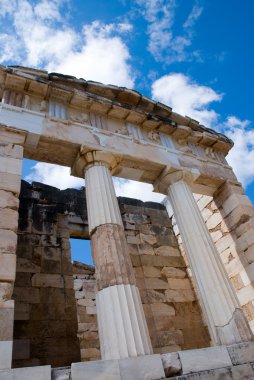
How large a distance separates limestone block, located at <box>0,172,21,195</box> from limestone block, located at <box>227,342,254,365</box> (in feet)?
13.8

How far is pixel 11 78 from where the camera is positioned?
647 centimetres

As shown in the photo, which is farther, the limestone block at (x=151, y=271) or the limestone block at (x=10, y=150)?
the limestone block at (x=151, y=271)

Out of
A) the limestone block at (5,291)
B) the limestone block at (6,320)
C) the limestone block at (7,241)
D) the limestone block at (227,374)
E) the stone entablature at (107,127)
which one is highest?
the stone entablature at (107,127)

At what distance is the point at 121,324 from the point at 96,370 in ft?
2.53

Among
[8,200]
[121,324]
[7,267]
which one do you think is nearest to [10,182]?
[8,200]

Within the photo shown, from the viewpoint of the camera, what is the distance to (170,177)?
24.0ft

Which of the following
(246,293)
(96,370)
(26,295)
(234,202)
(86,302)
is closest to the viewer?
(96,370)

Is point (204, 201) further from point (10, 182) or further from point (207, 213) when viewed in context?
point (10, 182)

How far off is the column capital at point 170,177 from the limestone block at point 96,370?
4504 millimetres

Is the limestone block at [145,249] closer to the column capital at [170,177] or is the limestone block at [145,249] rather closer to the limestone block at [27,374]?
the column capital at [170,177]

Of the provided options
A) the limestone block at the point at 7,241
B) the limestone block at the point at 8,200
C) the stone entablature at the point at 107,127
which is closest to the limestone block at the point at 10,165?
the limestone block at the point at 8,200

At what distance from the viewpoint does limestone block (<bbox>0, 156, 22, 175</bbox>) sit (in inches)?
203

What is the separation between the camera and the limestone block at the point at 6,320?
3514 millimetres

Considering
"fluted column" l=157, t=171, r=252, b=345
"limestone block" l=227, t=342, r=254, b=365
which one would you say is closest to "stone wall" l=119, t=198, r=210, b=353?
"fluted column" l=157, t=171, r=252, b=345
